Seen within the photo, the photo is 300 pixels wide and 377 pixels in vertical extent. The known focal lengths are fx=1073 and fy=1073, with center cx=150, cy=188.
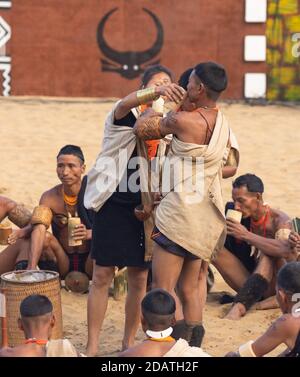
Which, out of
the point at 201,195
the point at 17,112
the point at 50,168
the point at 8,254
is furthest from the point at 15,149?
the point at 201,195

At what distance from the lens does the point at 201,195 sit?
6.55 m

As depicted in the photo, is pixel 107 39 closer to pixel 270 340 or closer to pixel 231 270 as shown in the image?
pixel 231 270

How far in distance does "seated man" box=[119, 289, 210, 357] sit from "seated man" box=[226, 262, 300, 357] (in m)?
0.38

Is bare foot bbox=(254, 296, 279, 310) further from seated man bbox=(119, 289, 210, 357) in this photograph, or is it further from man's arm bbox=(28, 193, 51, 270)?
seated man bbox=(119, 289, 210, 357)

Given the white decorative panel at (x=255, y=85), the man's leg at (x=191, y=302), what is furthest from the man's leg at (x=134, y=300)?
the white decorative panel at (x=255, y=85)

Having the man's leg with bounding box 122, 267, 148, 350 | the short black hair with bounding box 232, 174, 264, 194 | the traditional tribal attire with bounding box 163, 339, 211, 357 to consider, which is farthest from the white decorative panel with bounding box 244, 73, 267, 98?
the traditional tribal attire with bounding box 163, 339, 211, 357

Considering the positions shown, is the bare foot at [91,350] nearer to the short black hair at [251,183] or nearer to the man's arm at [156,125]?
the man's arm at [156,125]

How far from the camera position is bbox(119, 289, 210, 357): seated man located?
17.6 feet

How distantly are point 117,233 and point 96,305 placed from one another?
0.50 meters

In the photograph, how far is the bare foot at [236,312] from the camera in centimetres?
798

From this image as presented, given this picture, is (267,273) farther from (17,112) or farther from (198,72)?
(17,112)

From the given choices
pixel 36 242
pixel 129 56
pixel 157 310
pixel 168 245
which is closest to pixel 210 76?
pixel 168 245

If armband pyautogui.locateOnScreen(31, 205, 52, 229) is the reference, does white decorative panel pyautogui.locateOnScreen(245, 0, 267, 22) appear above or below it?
above

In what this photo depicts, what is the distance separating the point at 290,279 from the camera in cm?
573
